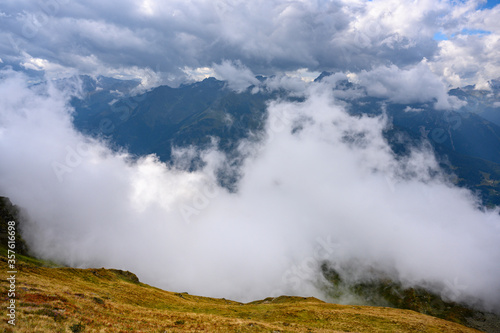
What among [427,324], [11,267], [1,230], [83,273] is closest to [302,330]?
[427,324]

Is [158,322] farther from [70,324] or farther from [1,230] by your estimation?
[1,230]

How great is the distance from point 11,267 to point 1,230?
566ft

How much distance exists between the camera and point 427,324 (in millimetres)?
65625

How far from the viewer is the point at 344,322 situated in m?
59.1

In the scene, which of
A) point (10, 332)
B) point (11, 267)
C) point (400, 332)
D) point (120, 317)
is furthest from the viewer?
point (400, 332)

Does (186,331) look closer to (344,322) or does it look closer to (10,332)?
(10,332)

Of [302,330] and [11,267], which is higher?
[11,267]

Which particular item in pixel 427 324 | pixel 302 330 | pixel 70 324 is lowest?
pixel 427 324

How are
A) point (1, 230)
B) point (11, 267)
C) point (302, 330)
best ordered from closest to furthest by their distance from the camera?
1. point (302, 330)
2. point (11, 267)
3. point (1, 230)

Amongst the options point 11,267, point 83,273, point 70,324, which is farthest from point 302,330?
point 83,273

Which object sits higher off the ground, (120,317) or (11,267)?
(11,267)

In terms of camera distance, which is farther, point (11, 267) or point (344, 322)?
point (344, 322)

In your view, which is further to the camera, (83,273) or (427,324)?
(83,273)

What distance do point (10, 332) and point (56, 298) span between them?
15737 mm
